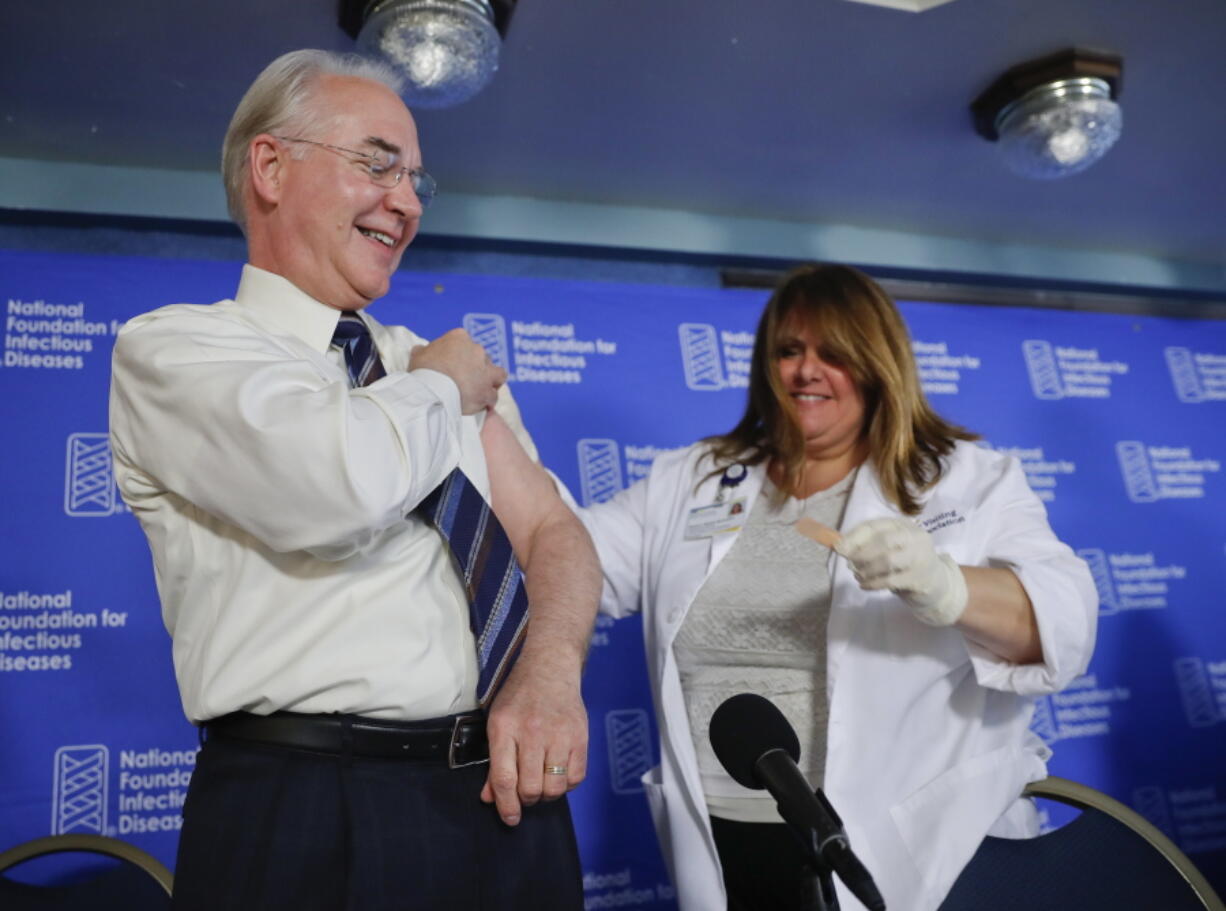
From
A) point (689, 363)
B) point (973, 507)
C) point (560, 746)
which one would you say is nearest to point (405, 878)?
point (560, 746)

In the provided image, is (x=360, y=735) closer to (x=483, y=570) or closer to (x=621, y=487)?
(x=483, y=570)

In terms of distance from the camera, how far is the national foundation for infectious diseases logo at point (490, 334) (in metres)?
2.55

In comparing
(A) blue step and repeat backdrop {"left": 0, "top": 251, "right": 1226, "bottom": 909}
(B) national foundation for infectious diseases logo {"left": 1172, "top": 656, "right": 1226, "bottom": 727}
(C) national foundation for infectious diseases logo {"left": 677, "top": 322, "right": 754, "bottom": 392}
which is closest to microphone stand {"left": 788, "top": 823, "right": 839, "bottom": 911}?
(A) blue step and repeat backdrop {"left": 0, "top": 251, "right": 1226, "bottom": 909}

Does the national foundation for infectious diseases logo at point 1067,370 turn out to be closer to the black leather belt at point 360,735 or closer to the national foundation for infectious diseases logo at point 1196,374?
the national foundation for infectious diseases logo at point 1196,374

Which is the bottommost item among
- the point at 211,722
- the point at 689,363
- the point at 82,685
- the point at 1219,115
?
the point at 211,722

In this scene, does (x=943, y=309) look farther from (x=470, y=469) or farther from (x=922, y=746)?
(x=470, y=469)

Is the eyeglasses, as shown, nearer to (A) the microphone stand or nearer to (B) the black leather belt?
(B) the black leather belt

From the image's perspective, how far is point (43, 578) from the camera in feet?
6.68

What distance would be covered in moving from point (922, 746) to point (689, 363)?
1.39 metres

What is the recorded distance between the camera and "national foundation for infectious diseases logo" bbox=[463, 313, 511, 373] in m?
2.55

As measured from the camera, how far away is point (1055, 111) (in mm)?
2602

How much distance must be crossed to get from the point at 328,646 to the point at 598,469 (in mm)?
1584

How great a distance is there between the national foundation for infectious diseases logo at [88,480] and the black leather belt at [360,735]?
4.24 ft

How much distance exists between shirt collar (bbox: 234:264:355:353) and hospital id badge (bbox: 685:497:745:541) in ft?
2.75
